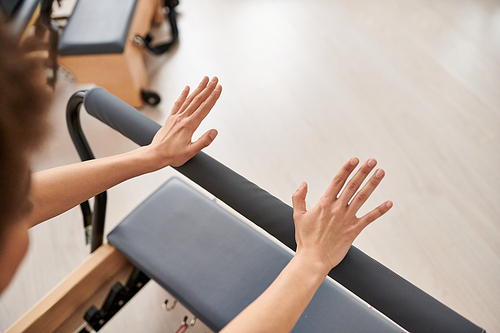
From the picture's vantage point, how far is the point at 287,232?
0.63 meters

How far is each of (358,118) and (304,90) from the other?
399 millimetres

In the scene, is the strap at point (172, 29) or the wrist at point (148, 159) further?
the strap at point (172, 29)

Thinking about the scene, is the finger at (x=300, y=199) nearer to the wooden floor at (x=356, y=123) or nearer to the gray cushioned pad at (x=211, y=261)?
the gray cushioned pad at (x=211, y=261)

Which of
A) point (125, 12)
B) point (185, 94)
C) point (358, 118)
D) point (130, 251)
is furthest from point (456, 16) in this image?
point (130, 251)

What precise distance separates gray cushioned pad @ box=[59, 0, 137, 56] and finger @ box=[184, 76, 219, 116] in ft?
4.30

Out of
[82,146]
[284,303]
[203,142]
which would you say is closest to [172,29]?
[82,146]

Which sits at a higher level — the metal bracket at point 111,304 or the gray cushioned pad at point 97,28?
the gray cushioned pad at point 97,28

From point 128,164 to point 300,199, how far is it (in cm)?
39

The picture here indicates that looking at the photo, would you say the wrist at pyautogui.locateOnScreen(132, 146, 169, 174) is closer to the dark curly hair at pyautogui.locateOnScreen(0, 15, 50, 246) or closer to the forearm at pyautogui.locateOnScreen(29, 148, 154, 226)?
the forearm at pyautogui.locateOnScreen(29, 148, 154, 226)

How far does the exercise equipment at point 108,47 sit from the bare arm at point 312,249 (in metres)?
1.64

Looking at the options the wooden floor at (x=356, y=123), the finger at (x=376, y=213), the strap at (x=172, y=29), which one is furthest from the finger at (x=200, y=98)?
the strap at (x=172, y=29)

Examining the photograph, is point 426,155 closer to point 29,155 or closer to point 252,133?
point 252,133

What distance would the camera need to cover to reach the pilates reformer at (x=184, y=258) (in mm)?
785

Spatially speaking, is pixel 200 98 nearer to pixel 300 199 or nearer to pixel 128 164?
pixel 128 164
